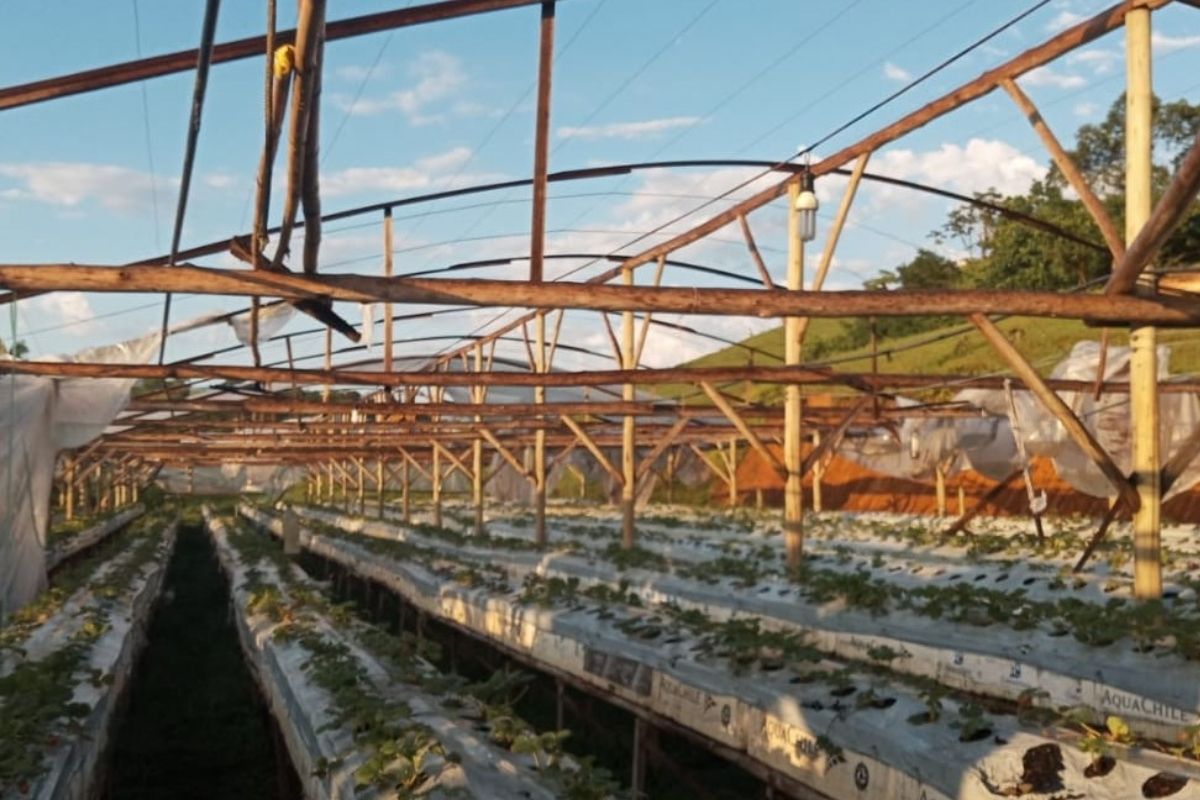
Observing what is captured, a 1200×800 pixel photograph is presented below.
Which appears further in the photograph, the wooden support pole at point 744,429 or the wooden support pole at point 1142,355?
the wooden support pole at point 744,429

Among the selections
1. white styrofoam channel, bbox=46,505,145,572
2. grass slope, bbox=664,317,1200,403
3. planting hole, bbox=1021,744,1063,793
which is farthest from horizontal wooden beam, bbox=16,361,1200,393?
grass slope, bbox=664,317,1200,403

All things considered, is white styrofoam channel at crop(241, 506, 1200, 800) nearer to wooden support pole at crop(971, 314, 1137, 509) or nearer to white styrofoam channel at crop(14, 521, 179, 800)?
wooden support pole at crop(971, 314, 1137, 509)

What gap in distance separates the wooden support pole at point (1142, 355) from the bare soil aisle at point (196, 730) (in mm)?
6711

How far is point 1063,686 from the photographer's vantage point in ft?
25.9

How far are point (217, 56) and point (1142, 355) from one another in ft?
21.5

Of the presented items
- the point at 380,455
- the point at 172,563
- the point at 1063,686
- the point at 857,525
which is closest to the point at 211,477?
the point at 172,563

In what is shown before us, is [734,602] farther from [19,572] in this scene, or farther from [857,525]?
[857,525]

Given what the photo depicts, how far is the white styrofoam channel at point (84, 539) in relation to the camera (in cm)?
2111

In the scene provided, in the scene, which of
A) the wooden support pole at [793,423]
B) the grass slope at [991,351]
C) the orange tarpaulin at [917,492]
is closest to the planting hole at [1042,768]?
the wooden support pole at [793,423]

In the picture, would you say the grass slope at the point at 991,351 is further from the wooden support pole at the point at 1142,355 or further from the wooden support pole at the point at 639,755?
the wooden support pole at the point at 639,755

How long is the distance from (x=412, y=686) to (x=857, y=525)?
15.3 m

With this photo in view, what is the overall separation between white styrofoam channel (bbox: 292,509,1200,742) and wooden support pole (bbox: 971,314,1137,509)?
3.74 ft

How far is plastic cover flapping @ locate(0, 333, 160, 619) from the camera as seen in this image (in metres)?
13.3

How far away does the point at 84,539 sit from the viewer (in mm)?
26500
